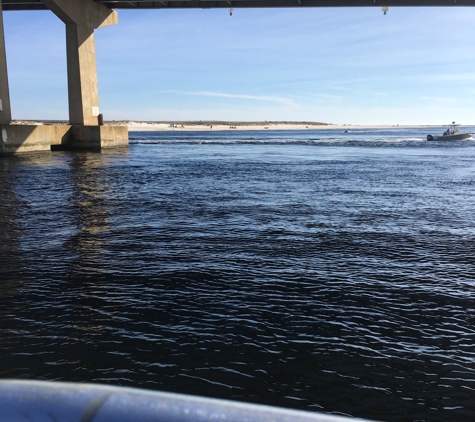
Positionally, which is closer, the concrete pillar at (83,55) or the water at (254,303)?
the water at (254,303)

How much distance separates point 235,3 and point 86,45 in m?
13.0

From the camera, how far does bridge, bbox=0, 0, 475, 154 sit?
120 ft

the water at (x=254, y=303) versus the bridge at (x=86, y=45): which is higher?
the bridge at (x=86, y=45)

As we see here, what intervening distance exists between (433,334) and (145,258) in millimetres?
4519

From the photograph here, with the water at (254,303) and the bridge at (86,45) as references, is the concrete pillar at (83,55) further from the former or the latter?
the water at (254,303)

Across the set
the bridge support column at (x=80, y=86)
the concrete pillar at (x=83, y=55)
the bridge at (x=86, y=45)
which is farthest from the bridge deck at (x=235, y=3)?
the bridge support column at (x=80, y=86)

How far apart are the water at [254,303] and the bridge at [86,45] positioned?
2841 cm

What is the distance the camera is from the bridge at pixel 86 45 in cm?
3669

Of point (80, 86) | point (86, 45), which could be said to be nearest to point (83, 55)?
point (86, 45)

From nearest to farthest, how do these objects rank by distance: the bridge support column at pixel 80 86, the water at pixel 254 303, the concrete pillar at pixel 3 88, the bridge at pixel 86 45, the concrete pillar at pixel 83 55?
the water at pixel 254 303 < the concrete pillar at pixel 3 88 < the bridge at pixel 86 45 < the bridge support column at pixel 80 86 < the concrete pillar at pixel 83 55

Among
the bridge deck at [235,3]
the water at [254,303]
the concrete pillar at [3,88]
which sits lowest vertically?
the water at [254,303]

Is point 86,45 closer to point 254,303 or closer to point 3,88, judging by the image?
point 3,88

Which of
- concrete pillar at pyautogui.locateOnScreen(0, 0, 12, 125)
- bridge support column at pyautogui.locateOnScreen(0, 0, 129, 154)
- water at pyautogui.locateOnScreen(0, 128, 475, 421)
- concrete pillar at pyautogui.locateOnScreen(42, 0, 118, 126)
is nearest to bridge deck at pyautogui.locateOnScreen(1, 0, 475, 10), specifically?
concrete pillar at pyautogui.locateOnScreen(42, 0, 118, 126)

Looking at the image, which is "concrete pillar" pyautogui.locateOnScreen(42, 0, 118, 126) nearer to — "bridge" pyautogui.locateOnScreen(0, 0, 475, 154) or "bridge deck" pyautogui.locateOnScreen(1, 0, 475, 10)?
"bridge" pyautogui.locateOnScreen(0, 0, 475, 154)
